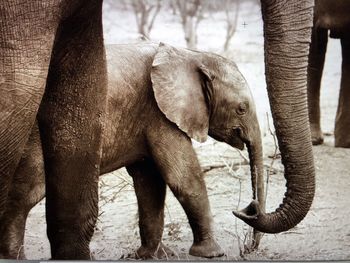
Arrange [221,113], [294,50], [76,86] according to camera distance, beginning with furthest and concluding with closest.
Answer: [221,113] → [76,86] → [294,50]

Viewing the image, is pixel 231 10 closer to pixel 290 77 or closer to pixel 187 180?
pixel 187 180

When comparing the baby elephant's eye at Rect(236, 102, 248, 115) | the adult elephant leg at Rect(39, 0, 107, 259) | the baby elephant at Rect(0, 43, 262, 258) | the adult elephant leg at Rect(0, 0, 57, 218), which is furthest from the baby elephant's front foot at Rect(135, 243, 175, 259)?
the adult elephant leg at Rect(0, 0, 57, 218)

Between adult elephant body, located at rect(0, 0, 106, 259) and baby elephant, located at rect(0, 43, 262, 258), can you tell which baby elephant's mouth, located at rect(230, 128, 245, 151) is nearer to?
baby elephant, located at rect(0, 43, 262, 258)

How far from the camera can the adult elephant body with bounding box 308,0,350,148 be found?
212cm

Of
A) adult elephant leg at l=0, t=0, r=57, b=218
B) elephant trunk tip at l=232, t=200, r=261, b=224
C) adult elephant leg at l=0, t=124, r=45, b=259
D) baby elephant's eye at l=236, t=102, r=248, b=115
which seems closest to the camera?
adult elephant leg at l=0, t=0, r=57, b=218

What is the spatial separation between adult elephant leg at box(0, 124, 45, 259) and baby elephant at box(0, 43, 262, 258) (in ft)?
0.56

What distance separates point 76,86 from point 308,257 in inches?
33.0

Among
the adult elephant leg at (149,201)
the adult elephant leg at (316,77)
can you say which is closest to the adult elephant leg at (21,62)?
the adult elephant leg at (149,201)

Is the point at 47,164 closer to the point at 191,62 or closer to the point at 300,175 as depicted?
the point at 300,175

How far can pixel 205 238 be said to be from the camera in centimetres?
206

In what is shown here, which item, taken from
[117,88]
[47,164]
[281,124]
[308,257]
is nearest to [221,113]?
[117,88]

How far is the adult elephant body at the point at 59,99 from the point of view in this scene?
1159 millimetres

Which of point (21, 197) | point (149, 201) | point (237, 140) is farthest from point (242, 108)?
point (21, 197)

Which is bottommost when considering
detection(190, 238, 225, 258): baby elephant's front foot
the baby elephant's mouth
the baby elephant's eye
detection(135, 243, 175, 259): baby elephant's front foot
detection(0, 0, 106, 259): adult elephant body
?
detection(135, 243, 175, 259): baby elephant's front foot
